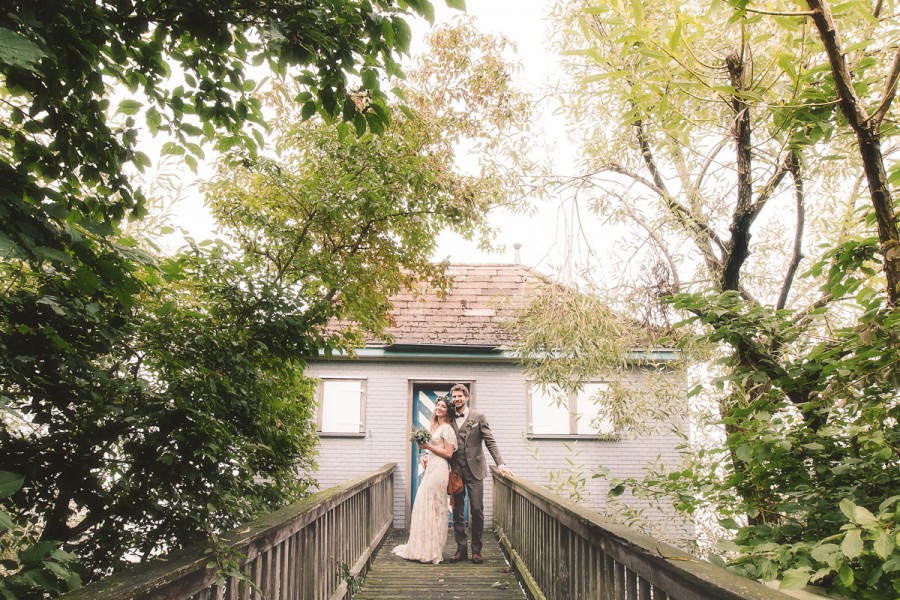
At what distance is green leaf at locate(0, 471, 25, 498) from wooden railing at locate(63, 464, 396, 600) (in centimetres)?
30

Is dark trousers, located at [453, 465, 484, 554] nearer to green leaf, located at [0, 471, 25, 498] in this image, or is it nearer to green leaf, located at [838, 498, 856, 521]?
green leaf, located at [838, 498, 856, 521]

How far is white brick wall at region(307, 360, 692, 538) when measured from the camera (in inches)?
408

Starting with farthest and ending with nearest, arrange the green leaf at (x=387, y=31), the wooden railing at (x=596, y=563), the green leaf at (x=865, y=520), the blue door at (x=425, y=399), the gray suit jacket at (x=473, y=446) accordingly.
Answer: the blue door at (x=425, y=399) < the gray suit jacket at (x=473, y=446) < the green leaf at (x=387, y=31) < the wooden railing at (x=596, y=563) < the green leaf at (x=865, y=520)

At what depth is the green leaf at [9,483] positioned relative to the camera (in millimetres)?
1298

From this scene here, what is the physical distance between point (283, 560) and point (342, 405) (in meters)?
7.66

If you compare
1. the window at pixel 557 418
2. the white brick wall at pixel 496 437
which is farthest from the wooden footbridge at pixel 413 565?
the window at pixel 557 418

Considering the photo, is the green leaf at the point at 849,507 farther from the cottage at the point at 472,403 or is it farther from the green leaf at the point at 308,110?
the cottage at the point at 472,403

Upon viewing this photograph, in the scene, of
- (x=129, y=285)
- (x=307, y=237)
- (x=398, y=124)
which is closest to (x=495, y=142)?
(x=398, y=124)

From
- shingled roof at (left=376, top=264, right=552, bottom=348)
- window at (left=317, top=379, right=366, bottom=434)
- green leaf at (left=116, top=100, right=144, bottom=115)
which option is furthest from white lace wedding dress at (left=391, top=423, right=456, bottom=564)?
green leaf at (left=116, top=100, right=144, bottom=115)

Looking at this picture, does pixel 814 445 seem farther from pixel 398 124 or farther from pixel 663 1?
pixel 398 124

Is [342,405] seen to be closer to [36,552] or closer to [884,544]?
[36,552]

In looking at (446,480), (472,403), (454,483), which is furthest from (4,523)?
(472,403)

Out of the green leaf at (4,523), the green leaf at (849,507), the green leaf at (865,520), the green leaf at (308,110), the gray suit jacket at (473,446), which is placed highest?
the green leaf at (308,110)

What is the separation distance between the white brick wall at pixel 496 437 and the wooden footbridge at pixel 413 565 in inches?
70.9
